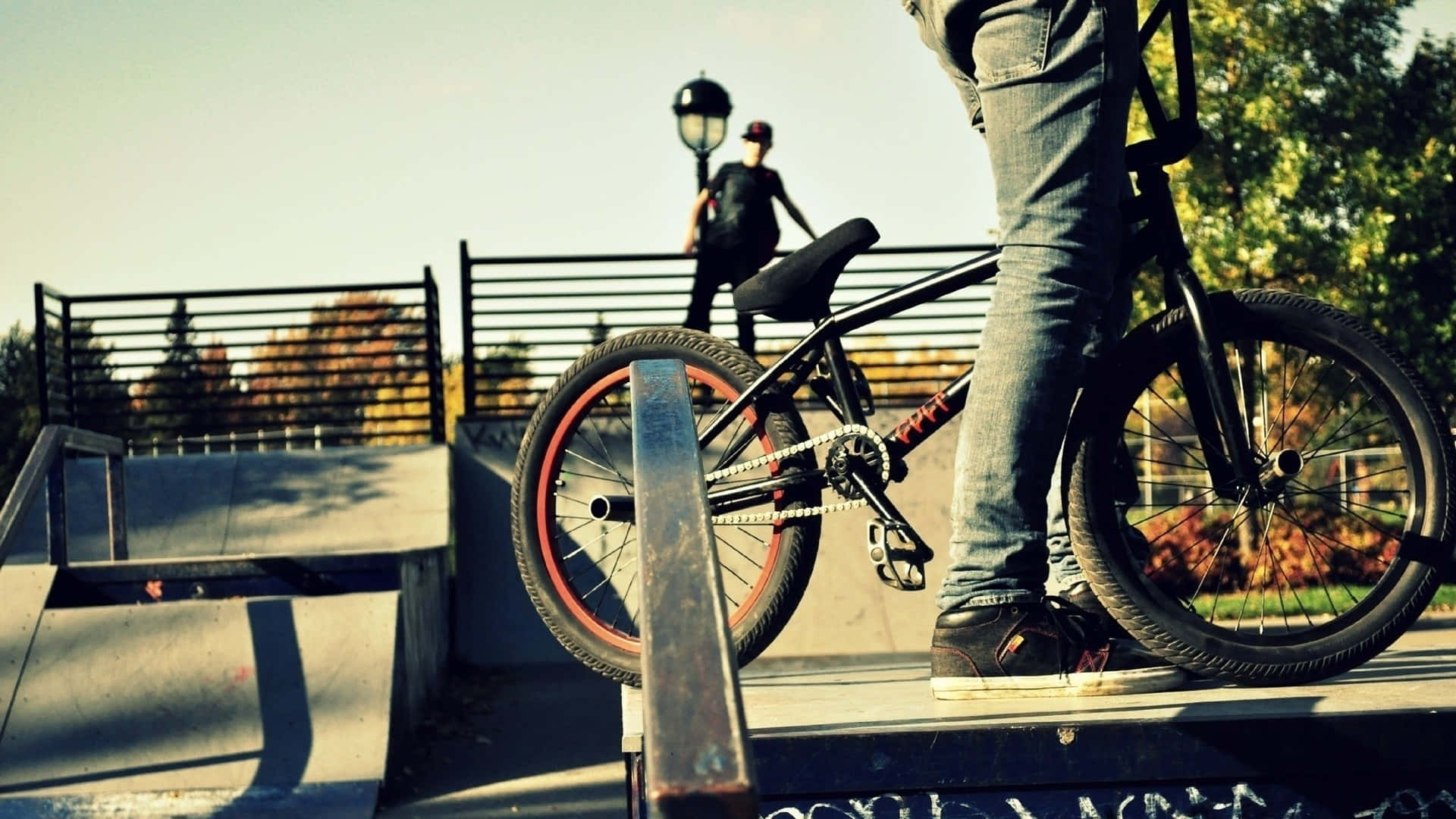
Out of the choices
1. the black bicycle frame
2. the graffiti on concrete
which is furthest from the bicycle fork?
the graffiti on concrete

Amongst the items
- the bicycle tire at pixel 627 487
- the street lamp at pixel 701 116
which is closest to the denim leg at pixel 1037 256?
the bicycle tire at pixel 627 487

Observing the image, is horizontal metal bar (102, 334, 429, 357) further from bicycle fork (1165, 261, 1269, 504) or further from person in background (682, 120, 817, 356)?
bicycle fork (1165, 261, 1269, 504)

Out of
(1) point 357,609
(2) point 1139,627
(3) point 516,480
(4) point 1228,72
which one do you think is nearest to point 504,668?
(1) point 357,609

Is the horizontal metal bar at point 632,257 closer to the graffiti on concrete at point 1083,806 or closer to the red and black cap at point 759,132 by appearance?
the red and black cap at point 759,132

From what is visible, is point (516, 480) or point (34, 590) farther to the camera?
point (34, 590)

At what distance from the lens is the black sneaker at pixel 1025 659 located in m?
2.37

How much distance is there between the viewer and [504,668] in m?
10.7

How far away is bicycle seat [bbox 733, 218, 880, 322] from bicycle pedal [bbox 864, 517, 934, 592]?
454 mm

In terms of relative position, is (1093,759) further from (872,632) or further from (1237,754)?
(872,632)

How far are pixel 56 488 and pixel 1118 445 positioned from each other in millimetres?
6532

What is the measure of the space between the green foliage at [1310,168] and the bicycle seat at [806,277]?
1940cm

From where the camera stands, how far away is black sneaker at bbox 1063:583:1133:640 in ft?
8.50

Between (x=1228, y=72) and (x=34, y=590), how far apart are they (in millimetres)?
19886

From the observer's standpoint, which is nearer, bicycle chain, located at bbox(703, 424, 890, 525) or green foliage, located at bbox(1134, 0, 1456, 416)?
bicycle chain, located at bbox(703, 424, 890, 525)
